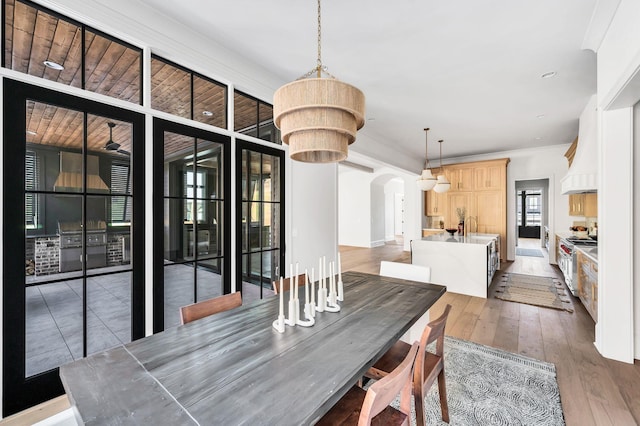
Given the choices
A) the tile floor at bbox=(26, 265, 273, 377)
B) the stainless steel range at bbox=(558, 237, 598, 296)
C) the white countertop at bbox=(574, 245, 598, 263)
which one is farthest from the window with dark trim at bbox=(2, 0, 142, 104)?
the stainless steel range at bbox=(558, 237, 598, 296)

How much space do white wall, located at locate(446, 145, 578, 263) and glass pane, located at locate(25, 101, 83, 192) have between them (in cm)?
850

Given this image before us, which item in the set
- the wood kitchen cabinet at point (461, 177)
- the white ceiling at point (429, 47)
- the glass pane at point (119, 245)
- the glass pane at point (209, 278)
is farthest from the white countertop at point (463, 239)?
the glass pane at point (119, 245)

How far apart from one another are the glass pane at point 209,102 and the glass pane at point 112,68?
499 mm

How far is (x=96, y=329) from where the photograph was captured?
266 cm

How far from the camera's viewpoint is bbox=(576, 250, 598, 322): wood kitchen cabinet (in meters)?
3.14

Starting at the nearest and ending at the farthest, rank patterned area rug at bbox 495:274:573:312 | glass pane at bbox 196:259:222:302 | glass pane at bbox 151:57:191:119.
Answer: glass pane at bbox 151:57:191:119, glass pane at bbox 196:259:222:302, patterned area rug at bbox 495:274:573:312

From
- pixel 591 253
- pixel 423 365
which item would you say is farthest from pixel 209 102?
pixel 591 253

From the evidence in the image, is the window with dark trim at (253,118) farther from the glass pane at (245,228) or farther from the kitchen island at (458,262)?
the kitchen island at (458,262)

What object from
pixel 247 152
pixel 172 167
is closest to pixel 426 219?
pixel 247 152

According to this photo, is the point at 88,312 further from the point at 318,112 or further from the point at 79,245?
the point at 318,112

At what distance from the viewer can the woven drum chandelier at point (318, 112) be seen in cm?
140

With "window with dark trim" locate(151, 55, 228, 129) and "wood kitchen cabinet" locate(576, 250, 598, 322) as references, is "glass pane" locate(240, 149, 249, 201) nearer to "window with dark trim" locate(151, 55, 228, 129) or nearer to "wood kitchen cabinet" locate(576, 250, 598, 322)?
"window with dark trim" locate(151, 55, 228, 129)

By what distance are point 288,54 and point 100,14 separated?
1552 mm

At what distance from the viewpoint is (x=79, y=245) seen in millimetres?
2051
